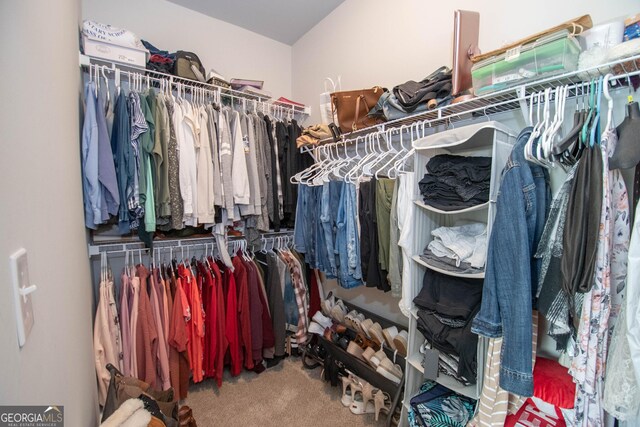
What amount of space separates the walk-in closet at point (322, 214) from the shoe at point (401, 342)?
12 mm

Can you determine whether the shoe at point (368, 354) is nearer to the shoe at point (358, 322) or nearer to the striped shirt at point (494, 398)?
the shoe at point (358, 322)

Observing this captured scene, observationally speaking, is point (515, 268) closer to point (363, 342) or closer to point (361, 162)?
point (361, 162)

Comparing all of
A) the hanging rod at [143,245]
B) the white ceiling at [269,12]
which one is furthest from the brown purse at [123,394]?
the white ceiling at [269,12]

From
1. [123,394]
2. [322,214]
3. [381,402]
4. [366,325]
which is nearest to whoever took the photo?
Answer: [123,394]

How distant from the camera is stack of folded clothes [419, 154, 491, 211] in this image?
1197 mm

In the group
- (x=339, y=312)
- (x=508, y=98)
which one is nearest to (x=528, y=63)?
(x=508, y=98)

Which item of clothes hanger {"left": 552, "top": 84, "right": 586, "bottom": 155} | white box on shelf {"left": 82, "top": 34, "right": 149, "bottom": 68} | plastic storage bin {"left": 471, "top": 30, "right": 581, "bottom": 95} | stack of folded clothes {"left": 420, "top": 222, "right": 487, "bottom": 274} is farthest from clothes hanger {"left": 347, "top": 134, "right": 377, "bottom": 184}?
white box on shelf {"left": 82, "top": 34, "right": 149, "bottom": 68}

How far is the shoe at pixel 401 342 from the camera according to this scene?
5.75ft

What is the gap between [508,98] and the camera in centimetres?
124

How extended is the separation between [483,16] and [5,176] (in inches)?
80.0

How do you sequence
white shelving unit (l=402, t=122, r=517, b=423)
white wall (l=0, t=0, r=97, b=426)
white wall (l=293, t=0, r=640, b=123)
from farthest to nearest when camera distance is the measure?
white wall (l=293, t=0, r=640, b=123) < white shelving unit (l=402, t=122, r=517, b=423) < white wall (l=0, t=0, r=97, b=426)

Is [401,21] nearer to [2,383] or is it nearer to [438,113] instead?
[438,113]

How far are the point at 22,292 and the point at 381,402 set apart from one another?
1.83 meters

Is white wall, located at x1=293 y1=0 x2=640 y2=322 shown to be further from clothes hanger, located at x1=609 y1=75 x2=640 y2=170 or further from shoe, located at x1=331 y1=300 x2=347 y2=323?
clothes hanger, located at x1=609 y1=75 x2=640 y2=170
